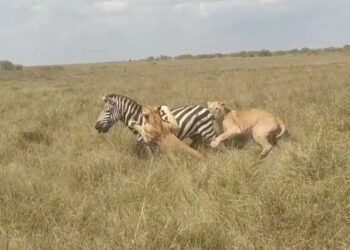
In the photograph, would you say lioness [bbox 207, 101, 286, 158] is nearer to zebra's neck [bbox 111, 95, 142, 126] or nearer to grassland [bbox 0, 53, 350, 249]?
grassland [bbox 0, 53, 350, 249]

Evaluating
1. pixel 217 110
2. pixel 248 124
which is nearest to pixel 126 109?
pixel 217 110

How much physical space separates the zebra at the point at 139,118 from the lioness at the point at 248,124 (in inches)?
7.2

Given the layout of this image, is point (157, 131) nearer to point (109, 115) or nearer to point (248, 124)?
point (109, 115)

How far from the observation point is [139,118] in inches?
339

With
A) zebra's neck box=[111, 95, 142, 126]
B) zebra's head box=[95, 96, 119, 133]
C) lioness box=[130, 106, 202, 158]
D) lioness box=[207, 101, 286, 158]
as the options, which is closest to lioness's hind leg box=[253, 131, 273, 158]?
lioness box=[207, 101, 286, 158]

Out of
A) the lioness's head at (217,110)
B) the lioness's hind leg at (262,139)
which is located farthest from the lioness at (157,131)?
the lioness's hind leg at (262,139)

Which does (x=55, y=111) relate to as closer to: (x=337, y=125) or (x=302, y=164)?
(x=337, y=125)

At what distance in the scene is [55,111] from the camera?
1411cm

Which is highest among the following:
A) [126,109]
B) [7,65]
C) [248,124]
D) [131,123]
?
[126,109]

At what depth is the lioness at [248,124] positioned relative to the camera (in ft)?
28.3

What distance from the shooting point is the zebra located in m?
8.73

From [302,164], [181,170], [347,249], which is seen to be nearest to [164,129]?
[181,170]

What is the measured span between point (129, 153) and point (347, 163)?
12.8 feet

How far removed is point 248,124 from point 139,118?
172 centimetres
